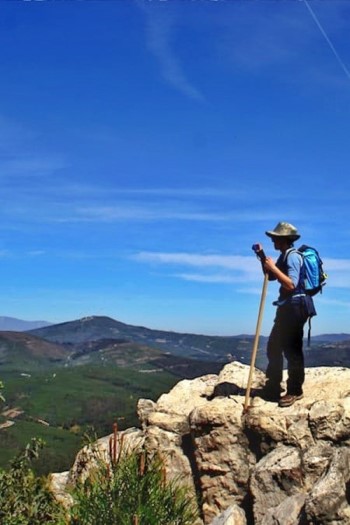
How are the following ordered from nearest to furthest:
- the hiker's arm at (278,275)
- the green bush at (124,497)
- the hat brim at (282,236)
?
the green bush at (124,497), the hiker's arm at (278,275), the hat brim at (282,236)

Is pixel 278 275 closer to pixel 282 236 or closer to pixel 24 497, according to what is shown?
pixel 282 236

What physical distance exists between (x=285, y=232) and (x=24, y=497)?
10469 mm

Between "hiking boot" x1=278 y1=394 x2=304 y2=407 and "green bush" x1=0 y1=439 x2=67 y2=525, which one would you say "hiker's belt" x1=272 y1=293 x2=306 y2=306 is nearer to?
"hiking boot" x1=278 y1=394 x2=304 y2=407

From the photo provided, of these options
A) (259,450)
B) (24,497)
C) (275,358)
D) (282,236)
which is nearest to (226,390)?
(275,358)

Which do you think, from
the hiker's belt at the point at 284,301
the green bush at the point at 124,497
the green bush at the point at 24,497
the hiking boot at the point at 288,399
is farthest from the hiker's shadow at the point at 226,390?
the green bush at the point at 124,497

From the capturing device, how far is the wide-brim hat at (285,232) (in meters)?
15.7

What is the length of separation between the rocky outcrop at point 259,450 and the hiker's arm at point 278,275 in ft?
10.3

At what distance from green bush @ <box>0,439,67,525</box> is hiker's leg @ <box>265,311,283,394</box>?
21.9 feet

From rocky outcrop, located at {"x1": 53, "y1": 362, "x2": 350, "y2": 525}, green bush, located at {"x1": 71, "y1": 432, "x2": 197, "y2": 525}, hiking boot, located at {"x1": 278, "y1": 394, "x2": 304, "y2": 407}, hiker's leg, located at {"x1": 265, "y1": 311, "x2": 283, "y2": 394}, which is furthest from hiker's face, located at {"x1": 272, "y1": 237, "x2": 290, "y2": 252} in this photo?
green bush, located at {"x1": 71, "y1": 432, "x2": 197, "y2": 525}

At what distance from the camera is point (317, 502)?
468 inches

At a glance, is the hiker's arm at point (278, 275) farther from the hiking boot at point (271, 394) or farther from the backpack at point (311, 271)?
the hiking boot at point (271, 394)

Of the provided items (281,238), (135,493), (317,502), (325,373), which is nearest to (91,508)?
(135,493)

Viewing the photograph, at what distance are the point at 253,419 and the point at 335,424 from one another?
213 cm

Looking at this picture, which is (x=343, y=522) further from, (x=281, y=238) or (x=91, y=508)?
(x=281, y=238)
